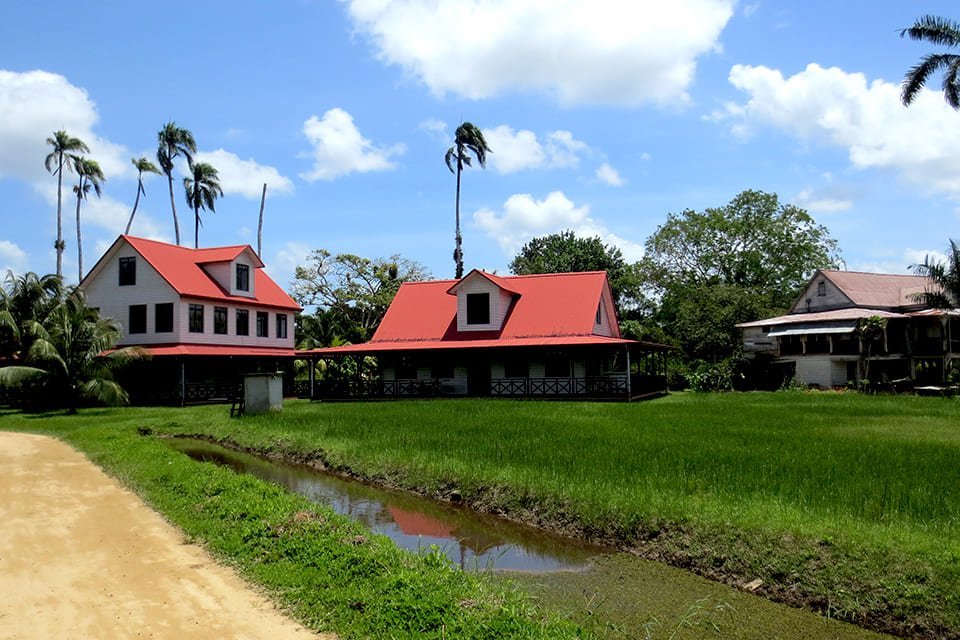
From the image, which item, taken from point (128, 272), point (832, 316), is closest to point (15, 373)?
point (128, 272)

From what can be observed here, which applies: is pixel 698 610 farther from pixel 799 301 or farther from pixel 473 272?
pixel 799 301

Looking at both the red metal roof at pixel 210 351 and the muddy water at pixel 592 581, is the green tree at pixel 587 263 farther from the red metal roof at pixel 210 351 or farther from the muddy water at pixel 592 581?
the muddy water at pixel 592 581

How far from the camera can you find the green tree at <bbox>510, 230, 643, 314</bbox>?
177 feet

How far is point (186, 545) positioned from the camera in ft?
28.8

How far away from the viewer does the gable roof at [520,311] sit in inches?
1244

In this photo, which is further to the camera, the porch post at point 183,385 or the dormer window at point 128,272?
the dormer window at point 128,272

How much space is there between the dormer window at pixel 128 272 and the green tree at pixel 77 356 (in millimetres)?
5639

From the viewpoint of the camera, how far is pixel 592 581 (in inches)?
320

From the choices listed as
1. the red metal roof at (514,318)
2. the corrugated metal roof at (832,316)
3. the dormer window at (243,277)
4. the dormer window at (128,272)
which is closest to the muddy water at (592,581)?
the red metal roof at (514,318)

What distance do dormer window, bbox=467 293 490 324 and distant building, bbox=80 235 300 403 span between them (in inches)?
382

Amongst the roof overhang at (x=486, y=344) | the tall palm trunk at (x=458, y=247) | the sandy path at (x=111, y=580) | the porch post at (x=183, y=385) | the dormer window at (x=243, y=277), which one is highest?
the tall palm trunk at (x=458, y=247)

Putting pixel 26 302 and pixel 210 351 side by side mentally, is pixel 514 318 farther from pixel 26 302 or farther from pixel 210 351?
pixel 26 302

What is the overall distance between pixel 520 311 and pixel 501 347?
13.8 feet

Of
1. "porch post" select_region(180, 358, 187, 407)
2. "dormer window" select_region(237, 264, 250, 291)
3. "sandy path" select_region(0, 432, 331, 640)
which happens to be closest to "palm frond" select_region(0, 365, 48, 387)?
"porch post" select_region(180, 358, 187, 407)
